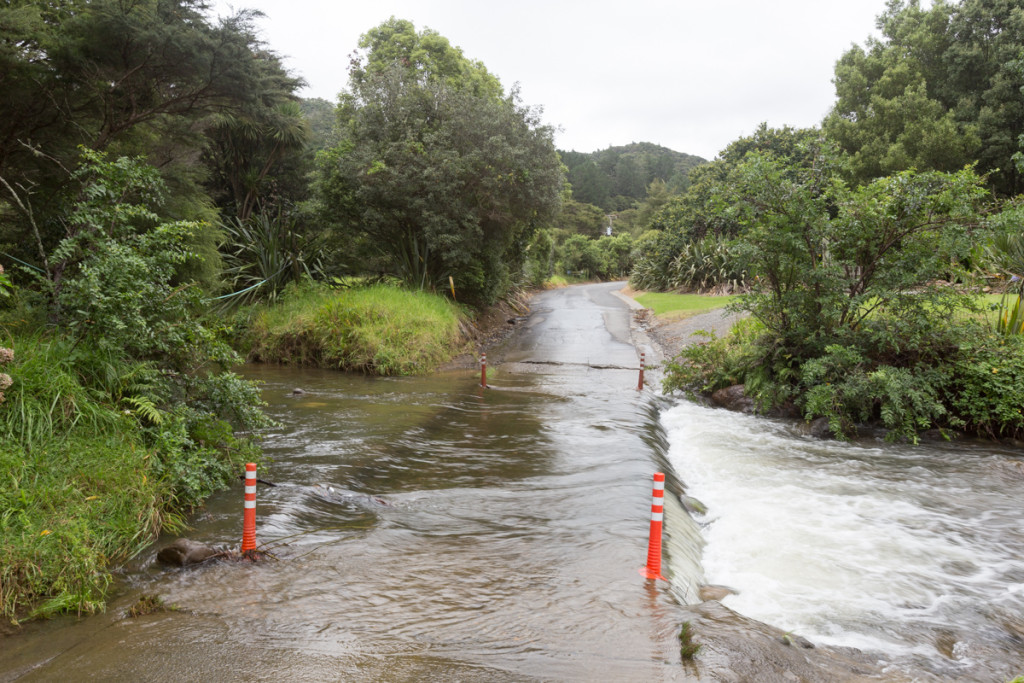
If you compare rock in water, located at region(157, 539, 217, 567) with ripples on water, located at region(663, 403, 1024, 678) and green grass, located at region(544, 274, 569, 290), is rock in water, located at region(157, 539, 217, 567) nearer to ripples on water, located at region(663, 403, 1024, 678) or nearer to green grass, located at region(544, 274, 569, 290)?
ripples on water, located at region(663, 403, 1024, 678)

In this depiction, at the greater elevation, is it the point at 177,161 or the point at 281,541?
the point at 177,161

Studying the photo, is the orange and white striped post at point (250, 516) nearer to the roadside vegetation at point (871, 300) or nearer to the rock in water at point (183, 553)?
the rock in water at point (183, 553)

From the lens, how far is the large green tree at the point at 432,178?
17062mm

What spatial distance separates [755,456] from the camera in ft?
29.6

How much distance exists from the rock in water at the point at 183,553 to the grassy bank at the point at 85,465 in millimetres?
229

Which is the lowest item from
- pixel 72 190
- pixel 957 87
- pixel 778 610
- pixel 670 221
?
pixel 778 610

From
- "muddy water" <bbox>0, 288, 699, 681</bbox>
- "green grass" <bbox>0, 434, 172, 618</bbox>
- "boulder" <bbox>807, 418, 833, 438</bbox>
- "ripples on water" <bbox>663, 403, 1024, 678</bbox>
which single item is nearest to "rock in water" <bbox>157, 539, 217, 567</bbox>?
"muddy water" <bbox>0, 288, 699, 681</bbox>

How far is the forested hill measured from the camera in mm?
84312

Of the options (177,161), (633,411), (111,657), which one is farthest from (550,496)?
(177,161)

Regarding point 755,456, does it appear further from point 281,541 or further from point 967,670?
point 281,541

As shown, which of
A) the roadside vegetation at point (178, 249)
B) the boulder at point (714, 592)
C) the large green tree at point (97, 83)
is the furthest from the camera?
the large green tree at point (97, 83)

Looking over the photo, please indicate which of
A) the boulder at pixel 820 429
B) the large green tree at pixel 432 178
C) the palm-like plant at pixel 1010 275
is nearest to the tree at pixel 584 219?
the large green tree at pixel 432 178

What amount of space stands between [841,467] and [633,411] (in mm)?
3615

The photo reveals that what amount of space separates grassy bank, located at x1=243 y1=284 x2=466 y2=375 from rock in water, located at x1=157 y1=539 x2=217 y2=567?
9.70m
